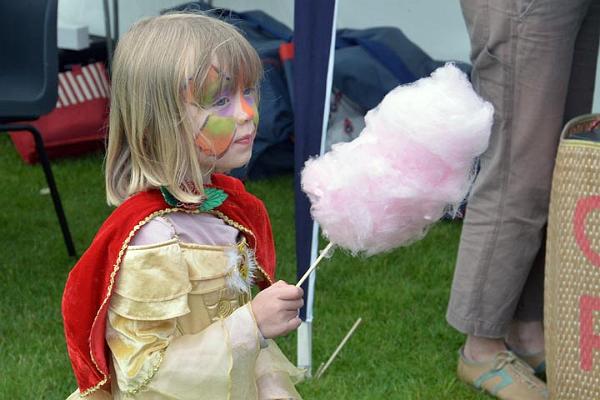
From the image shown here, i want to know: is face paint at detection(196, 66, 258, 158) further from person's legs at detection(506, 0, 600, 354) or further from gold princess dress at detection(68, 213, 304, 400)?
person's legs at detection(506, 0, 600, 354)

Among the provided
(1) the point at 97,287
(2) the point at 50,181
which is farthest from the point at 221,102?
(2) the point at 50,181

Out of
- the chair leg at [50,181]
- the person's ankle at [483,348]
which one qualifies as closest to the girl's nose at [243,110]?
the person's ankle at [483,348]

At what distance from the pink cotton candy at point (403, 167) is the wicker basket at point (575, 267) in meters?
0.79

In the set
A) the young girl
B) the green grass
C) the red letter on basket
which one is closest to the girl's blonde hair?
the young girl

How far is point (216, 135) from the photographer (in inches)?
68.0

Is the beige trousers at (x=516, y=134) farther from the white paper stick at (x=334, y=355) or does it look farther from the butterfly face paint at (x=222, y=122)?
the butterfly face paint at (x=222, y=122)

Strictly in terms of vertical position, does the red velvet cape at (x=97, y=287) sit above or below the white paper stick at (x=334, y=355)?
above

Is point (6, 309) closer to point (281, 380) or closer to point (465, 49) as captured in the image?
point (281, 380)

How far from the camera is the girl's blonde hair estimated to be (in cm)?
170

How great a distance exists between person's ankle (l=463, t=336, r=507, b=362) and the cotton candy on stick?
126 cm

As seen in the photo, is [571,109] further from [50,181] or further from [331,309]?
[50,181]

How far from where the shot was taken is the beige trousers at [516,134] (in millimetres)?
2605

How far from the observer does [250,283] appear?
1906 mm

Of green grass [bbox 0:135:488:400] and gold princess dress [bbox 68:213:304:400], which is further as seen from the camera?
green grass [bbox 0:135:488:400]
